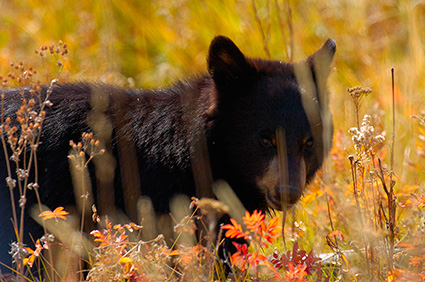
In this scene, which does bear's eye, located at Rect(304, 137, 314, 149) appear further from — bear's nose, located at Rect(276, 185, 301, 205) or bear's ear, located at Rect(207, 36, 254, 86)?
bear's ear, located at Rect(207, 36, 254, 86)

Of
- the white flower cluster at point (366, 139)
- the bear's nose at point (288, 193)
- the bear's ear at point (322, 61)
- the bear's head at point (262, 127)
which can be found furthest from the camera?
the bear's ear at point (322, 61)

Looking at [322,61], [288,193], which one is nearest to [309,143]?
[288,193]

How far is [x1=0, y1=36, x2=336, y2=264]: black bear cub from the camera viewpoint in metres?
3.24

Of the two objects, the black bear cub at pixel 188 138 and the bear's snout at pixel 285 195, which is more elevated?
the black bear cub at pixel 188 138

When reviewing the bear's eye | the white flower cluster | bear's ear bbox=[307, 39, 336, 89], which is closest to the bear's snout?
the bear's eye

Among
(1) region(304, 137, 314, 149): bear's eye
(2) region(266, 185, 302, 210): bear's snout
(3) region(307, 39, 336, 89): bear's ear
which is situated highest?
(3) region(307, 39, 336, 89): bear's ear

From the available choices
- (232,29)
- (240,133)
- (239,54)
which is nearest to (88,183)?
(240,133)

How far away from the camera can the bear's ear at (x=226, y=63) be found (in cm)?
345

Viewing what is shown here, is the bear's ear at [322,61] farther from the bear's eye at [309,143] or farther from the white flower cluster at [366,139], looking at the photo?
the white flower cluster at [366,139]

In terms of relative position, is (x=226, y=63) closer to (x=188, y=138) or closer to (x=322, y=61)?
(x=188, y=138)

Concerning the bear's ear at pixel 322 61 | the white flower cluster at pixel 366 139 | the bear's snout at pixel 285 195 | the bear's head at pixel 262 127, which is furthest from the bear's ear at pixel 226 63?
the white flower cluster at pixel 366 139

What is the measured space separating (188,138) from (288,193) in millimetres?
653

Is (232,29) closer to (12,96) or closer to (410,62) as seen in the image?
(410,62)

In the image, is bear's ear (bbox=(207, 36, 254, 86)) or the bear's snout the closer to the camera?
the bear's snout
